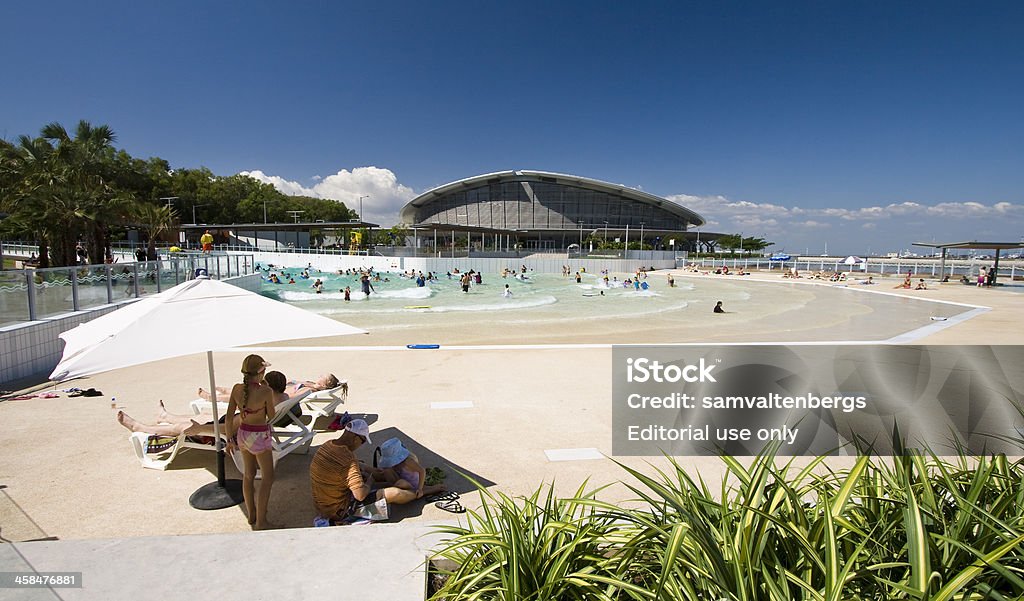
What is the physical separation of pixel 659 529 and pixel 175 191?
85462mm

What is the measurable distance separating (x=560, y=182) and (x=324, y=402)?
86.3 metres

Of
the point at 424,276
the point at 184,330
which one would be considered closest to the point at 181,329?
the point at 184,330

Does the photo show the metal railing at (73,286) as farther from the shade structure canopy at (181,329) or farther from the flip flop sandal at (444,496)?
the flip flop sandal at (444,496)

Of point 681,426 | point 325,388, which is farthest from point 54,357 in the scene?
point 681,426

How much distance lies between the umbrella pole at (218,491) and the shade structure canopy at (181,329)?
0.25 meters

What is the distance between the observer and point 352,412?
6219 mm

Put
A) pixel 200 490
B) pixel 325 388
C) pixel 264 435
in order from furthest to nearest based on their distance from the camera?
pixel 325 388 < pixel 200 490 < pixel 264 435

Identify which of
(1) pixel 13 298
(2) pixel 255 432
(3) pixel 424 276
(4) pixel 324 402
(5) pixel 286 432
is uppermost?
(1) pixel 13 298

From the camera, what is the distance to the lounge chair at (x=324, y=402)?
548 cm

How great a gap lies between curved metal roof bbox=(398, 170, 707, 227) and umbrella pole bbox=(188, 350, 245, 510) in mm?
85476

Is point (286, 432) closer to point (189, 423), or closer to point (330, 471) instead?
point (189, 423)

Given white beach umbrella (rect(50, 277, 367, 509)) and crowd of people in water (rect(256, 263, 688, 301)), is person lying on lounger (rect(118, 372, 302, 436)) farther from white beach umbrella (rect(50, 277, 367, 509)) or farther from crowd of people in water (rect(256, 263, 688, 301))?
crowd of people in water (rect(256, 263, 688, 301))

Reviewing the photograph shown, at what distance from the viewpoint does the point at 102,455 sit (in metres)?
4.88

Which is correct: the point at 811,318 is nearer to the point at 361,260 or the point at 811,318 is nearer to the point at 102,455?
the point at 102,455
